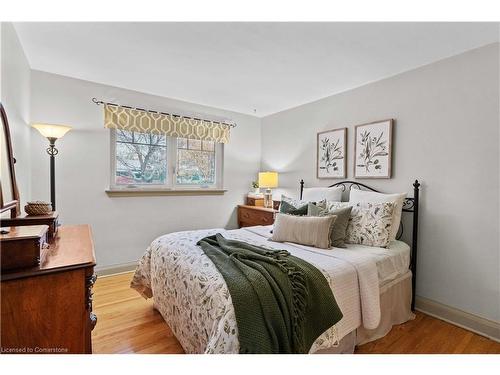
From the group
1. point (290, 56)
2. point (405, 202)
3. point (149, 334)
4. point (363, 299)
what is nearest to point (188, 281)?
point (149, 334)

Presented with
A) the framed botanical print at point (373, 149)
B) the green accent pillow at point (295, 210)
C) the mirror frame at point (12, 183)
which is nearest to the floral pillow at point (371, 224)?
the green accent pillow at point (295, 210)

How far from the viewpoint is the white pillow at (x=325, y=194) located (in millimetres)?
2842

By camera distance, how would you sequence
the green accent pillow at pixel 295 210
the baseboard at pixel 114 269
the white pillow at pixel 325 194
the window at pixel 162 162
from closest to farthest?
the green accent pillow at pixel 295 210, the white pillow at pixel 325 194, the baseboard at pixel 114 269, the window at pixel 162 162

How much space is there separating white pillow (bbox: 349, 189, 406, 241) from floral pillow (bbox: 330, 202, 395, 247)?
7 cm

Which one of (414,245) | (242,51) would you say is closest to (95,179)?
(242,51)

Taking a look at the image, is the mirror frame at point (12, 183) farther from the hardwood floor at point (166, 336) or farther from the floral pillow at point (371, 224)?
the floral pillow at point (371, 224)

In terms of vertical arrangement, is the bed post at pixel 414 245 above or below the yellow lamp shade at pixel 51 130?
below

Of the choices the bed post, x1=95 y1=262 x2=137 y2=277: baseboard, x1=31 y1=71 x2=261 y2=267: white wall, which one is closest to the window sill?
x1=31 y1=71 x2=261 y2=267: white wall

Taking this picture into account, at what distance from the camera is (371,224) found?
2215mm

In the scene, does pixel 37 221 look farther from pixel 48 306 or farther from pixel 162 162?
pixel 162 162

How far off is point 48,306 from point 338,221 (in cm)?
200

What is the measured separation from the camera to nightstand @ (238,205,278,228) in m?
3.47

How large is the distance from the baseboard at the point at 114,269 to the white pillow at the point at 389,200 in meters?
2.76

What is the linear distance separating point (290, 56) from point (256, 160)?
7.42 feet
